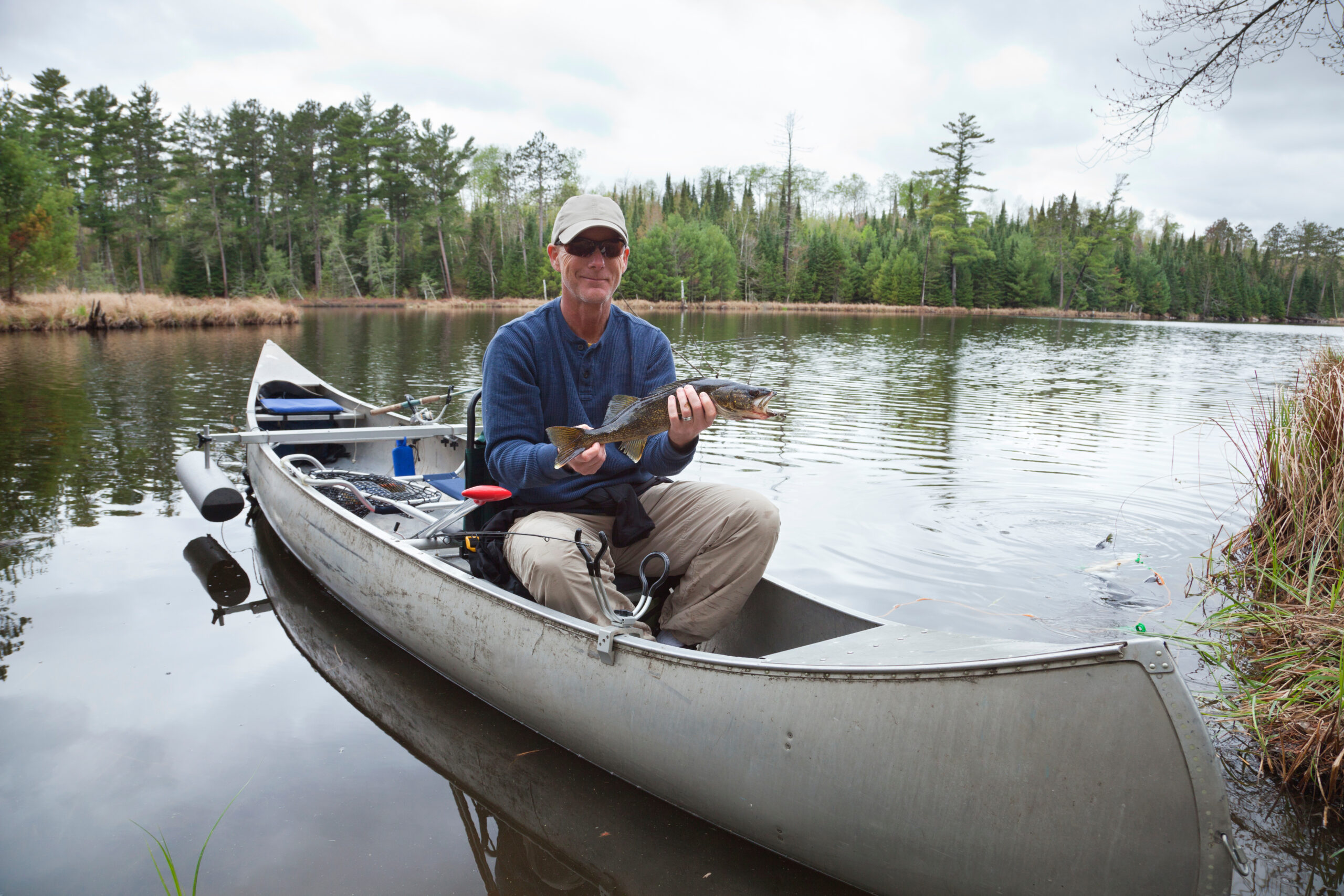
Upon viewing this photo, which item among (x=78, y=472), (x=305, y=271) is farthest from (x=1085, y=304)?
(x=78, y=472)

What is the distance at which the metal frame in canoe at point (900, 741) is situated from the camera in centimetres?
197

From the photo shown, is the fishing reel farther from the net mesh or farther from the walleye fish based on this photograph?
the net mesh

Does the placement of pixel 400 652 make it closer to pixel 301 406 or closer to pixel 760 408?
pixel 760 408

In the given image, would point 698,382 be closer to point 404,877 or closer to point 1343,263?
point 404,877

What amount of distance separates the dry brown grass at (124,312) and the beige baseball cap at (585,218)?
1165 inches

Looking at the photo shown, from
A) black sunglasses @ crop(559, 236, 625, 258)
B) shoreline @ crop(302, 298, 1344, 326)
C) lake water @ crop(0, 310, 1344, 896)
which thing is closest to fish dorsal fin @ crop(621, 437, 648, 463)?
black sunglasses @ crop(559, 236, 625, 258)

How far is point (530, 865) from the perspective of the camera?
3.07 metres

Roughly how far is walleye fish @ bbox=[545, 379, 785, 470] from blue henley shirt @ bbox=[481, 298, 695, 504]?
0.19 metres

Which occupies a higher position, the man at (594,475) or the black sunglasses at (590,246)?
the black sunglasses at (590,246)

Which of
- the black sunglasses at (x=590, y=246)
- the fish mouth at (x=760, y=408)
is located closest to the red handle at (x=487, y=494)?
the black sunglasses at (x=590, y=246)

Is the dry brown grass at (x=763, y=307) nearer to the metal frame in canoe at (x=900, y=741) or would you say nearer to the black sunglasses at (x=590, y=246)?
the black sunglasses at (x=590, y=246)

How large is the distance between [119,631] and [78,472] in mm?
4892

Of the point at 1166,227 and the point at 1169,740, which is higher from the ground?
the point at 1166,227

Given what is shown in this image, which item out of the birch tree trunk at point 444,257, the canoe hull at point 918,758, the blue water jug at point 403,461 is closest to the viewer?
the canoe hull at point 918,758
